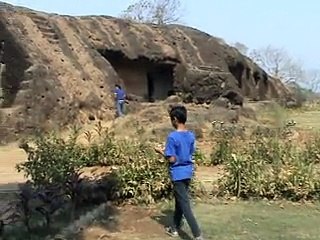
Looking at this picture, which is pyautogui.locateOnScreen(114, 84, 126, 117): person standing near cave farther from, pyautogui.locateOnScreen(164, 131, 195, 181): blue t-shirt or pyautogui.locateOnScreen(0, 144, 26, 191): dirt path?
pyautogui.locateOnScreen(164, 131, 195, 181): blue t-shirt

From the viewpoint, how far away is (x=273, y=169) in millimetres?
10266

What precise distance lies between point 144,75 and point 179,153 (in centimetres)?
2252

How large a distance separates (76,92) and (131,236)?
15.8 metres

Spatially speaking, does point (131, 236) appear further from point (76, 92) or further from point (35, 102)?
point (76, 92)

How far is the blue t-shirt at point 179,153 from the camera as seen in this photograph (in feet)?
24.3

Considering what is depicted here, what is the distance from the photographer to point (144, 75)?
2980 centimetres

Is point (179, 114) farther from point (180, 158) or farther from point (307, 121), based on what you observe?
point (307, 121)

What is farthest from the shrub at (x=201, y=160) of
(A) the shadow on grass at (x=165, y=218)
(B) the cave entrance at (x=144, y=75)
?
(B) the cave entrance at (x=144, y=75)

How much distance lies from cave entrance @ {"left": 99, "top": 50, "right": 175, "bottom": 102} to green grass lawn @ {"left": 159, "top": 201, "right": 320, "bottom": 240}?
59.9 ft

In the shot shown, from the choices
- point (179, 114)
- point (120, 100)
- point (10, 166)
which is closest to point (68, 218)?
point (179, 114)

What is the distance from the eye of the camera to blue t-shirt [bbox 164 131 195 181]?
7.40 m

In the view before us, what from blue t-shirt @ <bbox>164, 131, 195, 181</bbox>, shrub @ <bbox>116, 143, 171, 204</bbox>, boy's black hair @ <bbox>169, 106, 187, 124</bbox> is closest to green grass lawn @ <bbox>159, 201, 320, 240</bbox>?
shrub @ <bbox>116, 143, 171, 204</bbox>

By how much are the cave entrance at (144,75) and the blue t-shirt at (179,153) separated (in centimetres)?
1998

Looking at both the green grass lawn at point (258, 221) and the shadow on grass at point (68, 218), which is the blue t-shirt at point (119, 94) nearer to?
the shadow on grass at point (68, 218)
